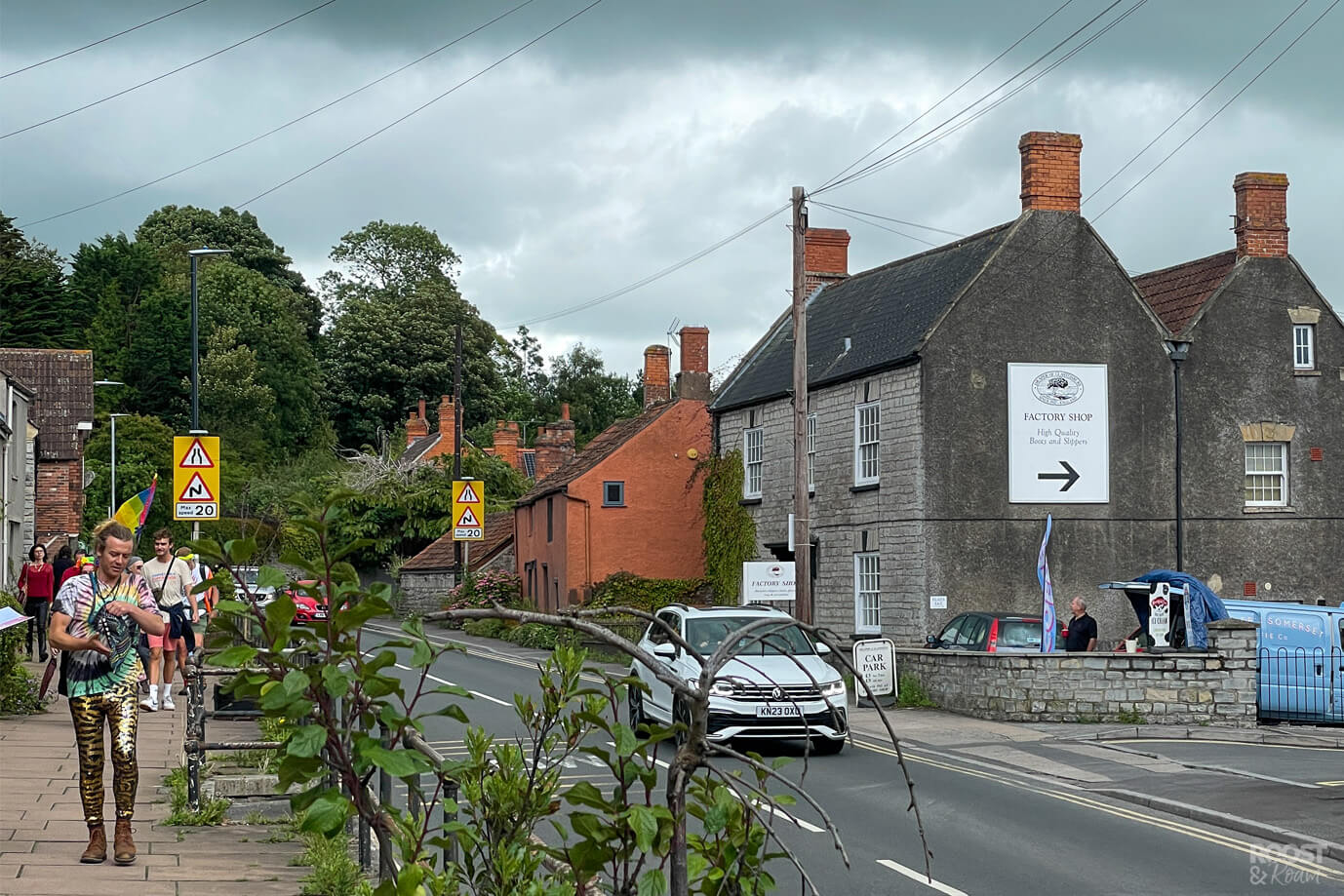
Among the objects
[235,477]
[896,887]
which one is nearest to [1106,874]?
[896,887]

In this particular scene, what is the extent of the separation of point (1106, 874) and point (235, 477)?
61.7 m

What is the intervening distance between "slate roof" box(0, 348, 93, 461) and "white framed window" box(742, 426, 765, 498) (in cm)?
2178

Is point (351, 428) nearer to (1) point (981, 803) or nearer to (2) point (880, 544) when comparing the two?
(2) point (880, 544)

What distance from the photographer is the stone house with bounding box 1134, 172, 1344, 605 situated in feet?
101

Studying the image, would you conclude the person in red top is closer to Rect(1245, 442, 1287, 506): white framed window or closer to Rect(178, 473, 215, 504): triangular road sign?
Rect(178, 473, 215, 504): triangular road sign

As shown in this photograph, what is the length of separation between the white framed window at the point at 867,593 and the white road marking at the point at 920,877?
64.7 feet

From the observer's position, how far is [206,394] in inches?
3012

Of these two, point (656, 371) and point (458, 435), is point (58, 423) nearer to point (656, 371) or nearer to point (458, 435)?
point (458, 435)

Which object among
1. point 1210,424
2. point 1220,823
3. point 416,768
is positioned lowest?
point 1220,823

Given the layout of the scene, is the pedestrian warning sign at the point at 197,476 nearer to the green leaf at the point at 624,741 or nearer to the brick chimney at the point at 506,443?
the green leaf at the point at 624,741

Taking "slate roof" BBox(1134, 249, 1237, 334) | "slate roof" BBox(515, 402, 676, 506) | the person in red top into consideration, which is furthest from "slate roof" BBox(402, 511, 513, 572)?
the person in red top

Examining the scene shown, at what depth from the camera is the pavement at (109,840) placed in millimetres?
8508

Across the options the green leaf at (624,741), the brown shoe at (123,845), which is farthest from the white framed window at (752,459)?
the green leaf at (624,741)

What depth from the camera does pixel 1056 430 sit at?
30109 millimetres
